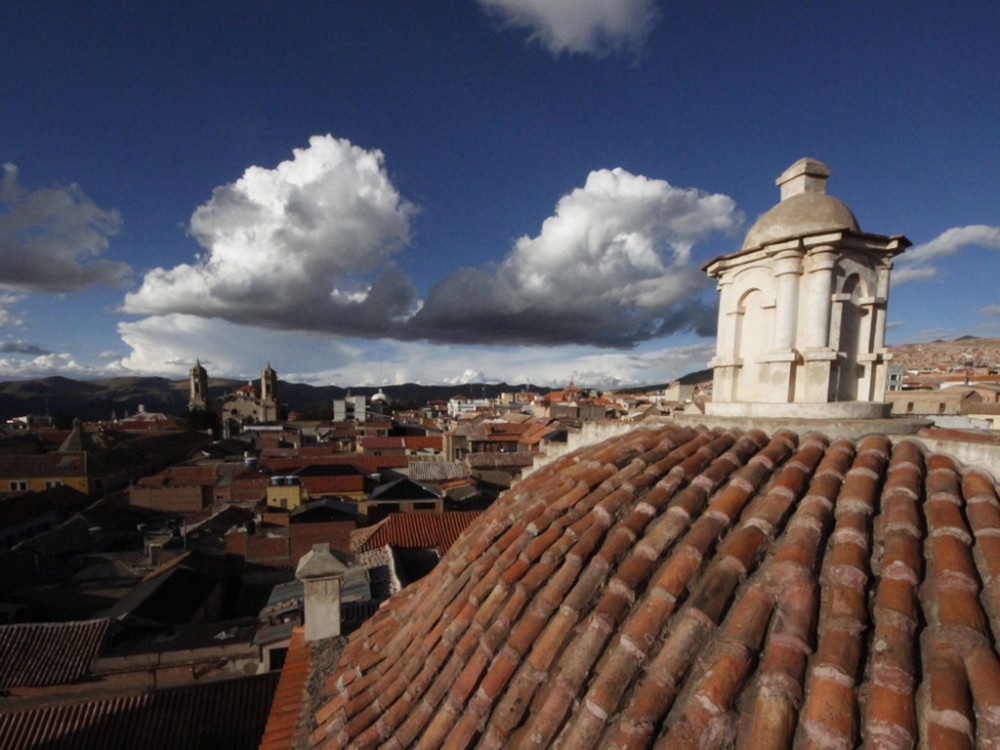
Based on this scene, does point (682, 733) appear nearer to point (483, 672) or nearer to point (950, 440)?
point (483, 672)

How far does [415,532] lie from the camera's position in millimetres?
18594

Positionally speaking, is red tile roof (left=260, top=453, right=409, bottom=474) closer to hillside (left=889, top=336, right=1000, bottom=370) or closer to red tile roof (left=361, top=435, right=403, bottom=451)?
red tile roof (left=361, top=435, right=403, bottom=451)

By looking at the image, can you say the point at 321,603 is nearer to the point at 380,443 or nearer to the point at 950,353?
the point at 380,443

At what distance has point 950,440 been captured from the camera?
295 centimetres

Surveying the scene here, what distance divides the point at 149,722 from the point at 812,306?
14392 mm

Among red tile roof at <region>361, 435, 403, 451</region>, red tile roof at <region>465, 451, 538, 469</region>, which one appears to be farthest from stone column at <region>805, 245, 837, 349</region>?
red tile roof at <region>361, 435, 403, 451</region>

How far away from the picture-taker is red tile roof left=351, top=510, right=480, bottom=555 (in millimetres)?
17953

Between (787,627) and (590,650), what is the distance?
865 mm

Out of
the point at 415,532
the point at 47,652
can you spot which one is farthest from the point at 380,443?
the point at 47,652

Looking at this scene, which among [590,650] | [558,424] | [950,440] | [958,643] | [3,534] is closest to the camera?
[958,643]

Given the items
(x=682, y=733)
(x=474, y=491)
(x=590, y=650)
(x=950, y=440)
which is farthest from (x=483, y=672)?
(x=474, y=491)

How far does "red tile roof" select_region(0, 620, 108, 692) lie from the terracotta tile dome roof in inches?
585

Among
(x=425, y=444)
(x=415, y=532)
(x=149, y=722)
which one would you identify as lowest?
(x=425, y=444)

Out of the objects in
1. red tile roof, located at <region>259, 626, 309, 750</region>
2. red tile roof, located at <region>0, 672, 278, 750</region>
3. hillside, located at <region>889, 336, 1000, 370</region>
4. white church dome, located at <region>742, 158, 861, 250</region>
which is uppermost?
hillside, located at <region>889, 336, 1000, 370</region>
